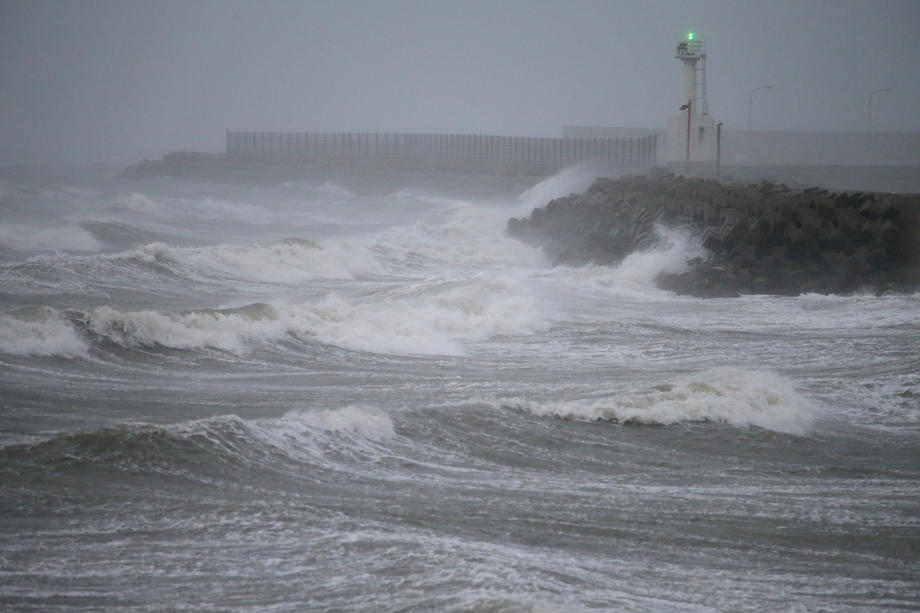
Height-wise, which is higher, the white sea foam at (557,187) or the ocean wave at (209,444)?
the white sea foam at (557,187)

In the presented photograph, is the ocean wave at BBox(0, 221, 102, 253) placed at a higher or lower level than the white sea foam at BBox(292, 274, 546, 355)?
higher

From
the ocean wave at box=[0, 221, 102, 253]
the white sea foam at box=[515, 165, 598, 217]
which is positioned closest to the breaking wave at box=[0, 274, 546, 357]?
the ocean wave at box=[0, 221, 102, 253]

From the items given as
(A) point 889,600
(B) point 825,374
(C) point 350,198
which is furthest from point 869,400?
(C) point 350,198

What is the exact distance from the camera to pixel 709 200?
2256 cm

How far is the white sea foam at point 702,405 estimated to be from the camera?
9.20m

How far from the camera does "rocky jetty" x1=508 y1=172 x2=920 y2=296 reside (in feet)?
60.3

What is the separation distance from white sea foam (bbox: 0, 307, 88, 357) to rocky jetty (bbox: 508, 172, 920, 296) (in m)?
10.8

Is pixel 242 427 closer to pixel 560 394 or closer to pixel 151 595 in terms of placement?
pixel 151 595

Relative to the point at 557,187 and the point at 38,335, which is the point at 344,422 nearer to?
the point at 38,335

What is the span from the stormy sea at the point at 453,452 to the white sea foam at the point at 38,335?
0.04 m

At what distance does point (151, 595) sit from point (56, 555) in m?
0.73

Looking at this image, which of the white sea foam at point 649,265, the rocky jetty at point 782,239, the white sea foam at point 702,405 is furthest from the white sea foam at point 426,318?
the rocky jetty at point 782,239

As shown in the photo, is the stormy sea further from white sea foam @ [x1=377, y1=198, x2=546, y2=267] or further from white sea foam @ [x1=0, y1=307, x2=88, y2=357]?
white sea foam @ [x1=377, y1=198, x2=546, y2=267]

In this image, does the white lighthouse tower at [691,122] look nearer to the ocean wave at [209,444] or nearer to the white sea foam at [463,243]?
the white sea foam at [463,243]
